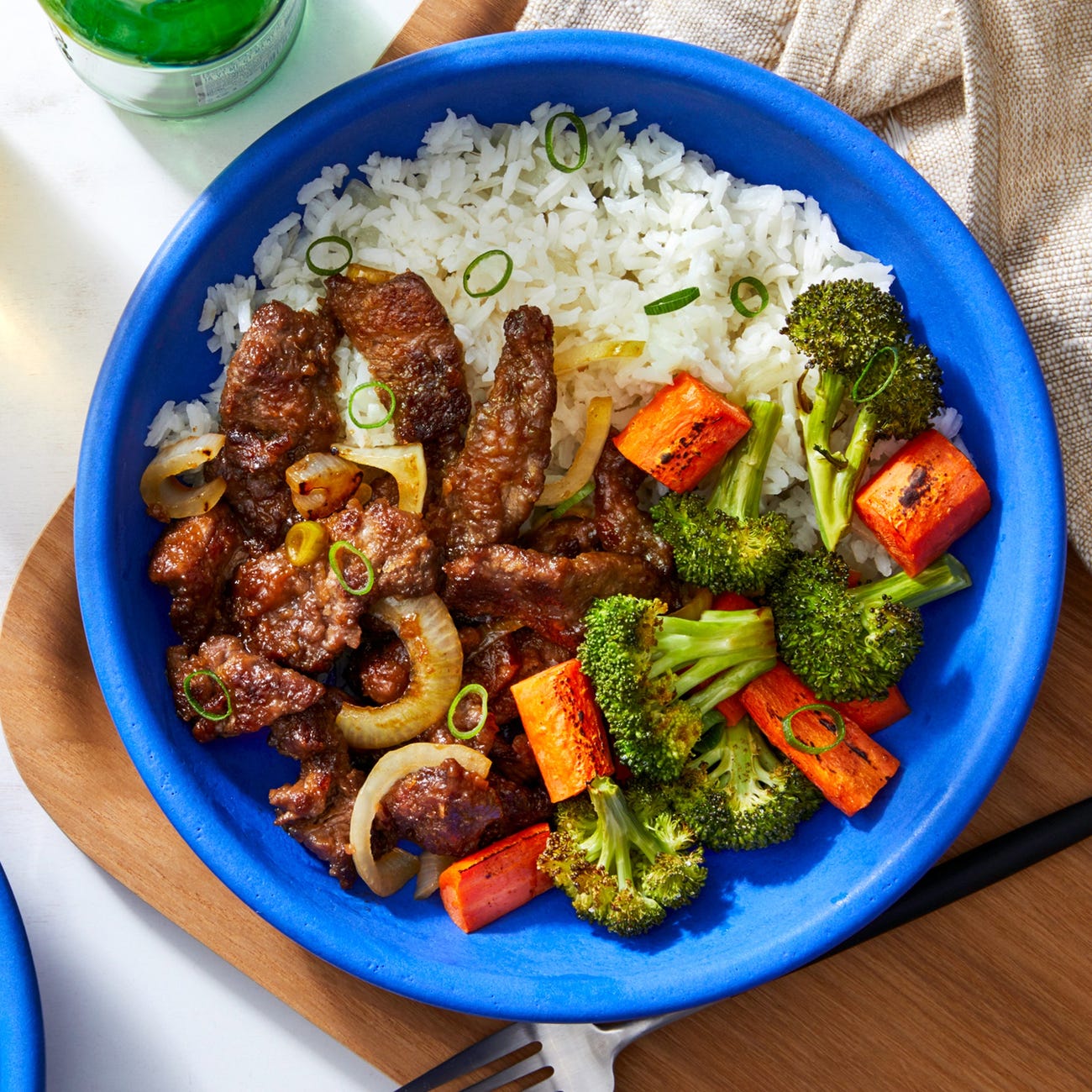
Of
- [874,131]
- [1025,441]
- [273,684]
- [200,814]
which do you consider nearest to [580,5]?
[874,131]

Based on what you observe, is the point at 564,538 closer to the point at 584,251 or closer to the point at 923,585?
the point at 584,251

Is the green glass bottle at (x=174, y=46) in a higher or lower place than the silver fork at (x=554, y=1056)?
higher

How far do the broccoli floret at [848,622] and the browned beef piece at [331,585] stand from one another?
97 cm

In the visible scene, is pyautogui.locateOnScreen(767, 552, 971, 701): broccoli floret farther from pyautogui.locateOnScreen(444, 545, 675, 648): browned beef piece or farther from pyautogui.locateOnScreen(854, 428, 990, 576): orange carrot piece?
pyautogui.locateOnScreen(444, 545, 675, 648): browned beef piece

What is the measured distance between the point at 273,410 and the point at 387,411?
12.1 inches

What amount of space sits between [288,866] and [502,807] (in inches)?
23.6

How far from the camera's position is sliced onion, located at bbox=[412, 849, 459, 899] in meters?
2.85

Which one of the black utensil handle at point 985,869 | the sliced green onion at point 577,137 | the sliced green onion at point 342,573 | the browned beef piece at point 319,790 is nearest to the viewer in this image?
the sliced green onion at point 342,573

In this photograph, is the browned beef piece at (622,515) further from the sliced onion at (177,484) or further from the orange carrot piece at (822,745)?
the sliced onion at (177,484)

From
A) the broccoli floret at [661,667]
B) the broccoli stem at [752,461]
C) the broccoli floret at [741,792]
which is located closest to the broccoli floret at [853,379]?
the broccoli stem at [752,461]

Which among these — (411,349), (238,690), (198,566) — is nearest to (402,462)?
(411,349)

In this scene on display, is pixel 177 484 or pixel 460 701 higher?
pixel 177 484

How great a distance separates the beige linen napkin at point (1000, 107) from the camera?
9.58 ft

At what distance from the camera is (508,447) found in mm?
2746
